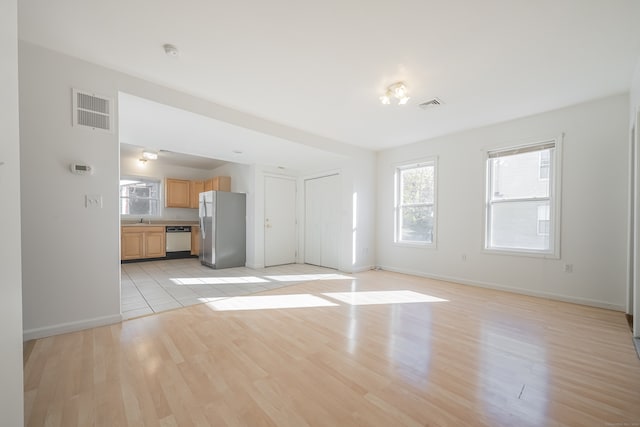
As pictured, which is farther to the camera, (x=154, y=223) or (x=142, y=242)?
(x=154, y=223)

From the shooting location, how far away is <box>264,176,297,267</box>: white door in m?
6.16

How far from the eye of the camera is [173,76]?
278 cm

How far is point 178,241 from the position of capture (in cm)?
727

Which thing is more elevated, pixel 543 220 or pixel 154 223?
pixel 543 220

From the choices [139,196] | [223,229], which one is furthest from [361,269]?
[139,196]

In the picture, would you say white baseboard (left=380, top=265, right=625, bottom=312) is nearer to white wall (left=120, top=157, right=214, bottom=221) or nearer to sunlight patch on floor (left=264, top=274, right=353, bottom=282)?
sunlight patch on floor (left=264, top=274, right=353, bottom=282)

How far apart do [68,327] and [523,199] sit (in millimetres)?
5832

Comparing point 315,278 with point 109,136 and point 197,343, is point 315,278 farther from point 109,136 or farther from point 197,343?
point 109,136

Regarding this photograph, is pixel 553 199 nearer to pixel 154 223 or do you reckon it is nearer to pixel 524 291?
pixel 524 291

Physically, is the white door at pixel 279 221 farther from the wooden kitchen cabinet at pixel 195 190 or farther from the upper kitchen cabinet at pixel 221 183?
the wooden kitchen cabinet at pixel 195 190

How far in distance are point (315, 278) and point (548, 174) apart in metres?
4.01

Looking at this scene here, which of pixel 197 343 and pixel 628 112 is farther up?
pixel 628 112

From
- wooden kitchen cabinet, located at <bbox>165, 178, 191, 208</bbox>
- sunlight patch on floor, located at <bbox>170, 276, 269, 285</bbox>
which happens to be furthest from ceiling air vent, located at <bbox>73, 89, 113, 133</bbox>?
wooden kitchen cabinet, located at <bbox>165, 178, 191, 208</bbox>

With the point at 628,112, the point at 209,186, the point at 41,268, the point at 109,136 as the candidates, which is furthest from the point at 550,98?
the point at 209,186
